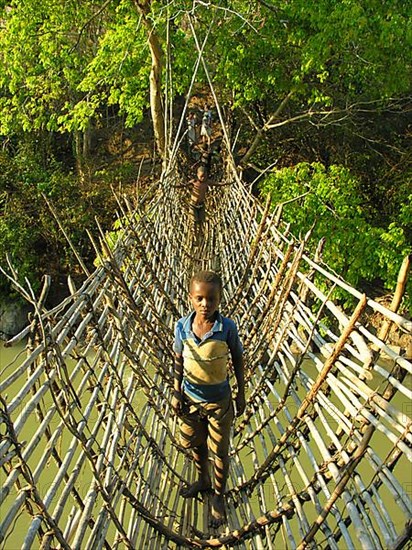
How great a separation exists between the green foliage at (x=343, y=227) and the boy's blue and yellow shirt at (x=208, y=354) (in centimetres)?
358

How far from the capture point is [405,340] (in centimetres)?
569

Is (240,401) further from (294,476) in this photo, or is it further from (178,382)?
(294,476)

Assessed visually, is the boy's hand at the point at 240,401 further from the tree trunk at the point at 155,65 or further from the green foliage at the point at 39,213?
the green foliage at the point at 39,213

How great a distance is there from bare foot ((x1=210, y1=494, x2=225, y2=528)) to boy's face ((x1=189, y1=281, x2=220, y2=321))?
0.67 meters

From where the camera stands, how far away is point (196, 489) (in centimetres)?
196

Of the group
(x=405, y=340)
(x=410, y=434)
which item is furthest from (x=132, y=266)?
(x=405, y=340)

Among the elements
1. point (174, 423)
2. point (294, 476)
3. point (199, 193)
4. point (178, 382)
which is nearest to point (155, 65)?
point (199, 193)

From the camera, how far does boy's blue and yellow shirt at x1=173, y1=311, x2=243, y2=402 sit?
166 cm

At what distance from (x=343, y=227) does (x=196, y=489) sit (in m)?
3.75

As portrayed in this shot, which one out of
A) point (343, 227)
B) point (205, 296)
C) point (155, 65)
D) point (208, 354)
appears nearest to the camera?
point (205, 296)

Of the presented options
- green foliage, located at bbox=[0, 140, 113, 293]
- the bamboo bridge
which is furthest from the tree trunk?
the bamboo bridge

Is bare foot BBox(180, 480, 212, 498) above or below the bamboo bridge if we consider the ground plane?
below

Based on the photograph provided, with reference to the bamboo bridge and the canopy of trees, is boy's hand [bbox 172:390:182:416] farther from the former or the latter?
the canopy of trees

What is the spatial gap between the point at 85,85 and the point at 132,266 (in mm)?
3573
